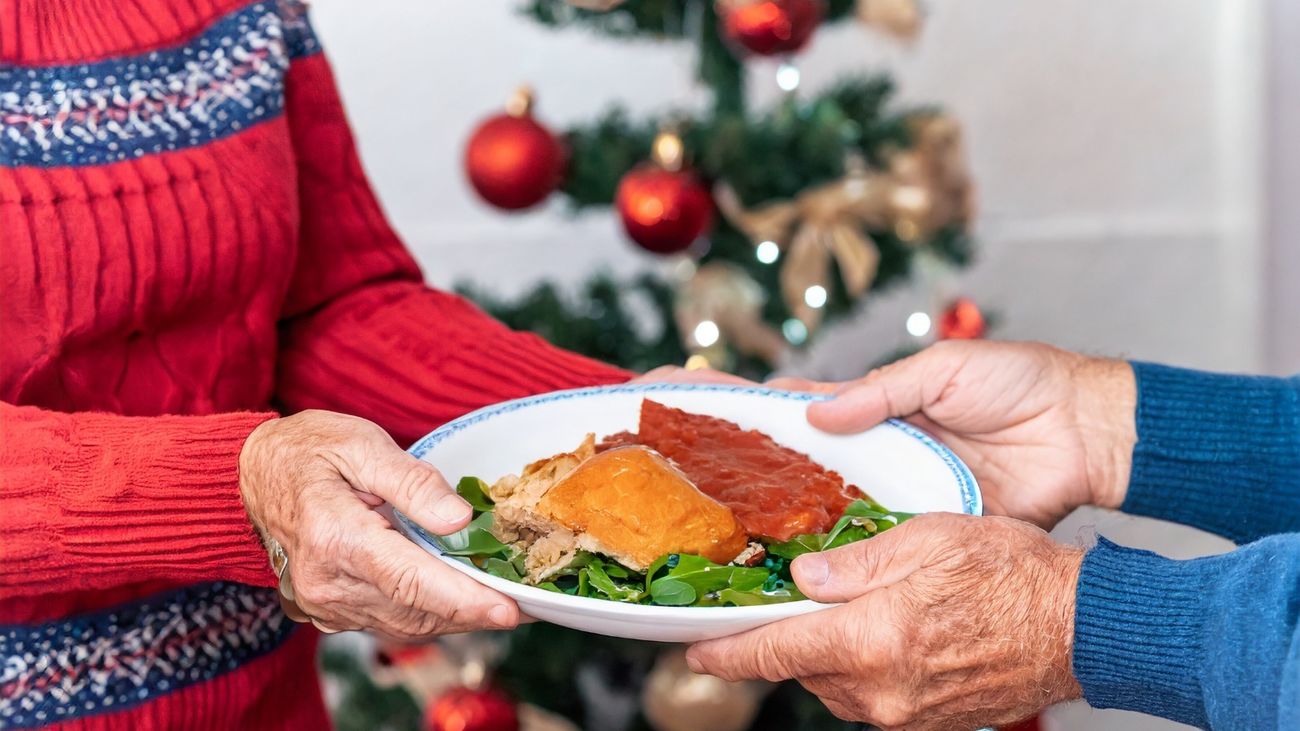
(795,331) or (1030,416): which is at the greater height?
(1030,416)

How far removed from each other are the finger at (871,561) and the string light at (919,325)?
1.34m

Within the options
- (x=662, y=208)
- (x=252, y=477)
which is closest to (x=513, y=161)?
(x=662, y=208)

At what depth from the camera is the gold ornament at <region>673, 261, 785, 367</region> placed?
1771mm

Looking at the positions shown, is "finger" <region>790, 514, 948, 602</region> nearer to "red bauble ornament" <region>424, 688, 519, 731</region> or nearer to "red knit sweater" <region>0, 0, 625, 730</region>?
"red knit sweater" <region>0, 0, 625, 730</region>

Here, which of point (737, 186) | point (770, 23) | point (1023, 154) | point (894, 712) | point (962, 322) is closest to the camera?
point (894, 712)

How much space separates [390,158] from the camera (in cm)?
258

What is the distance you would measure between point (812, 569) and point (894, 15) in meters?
1.19

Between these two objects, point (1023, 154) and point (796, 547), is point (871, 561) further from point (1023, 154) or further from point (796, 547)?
point (1023, 154)

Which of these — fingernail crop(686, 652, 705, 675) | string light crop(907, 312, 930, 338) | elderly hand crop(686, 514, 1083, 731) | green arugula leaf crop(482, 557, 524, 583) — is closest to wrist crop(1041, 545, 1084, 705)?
elderly hand crop(686, 514, 1083, 731)

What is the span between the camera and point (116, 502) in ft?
2.63

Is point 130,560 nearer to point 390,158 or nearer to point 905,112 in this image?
point 905,112

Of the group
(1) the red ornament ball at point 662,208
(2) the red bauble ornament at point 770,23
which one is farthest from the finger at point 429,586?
(2) the red bauble ornament at point 770,23

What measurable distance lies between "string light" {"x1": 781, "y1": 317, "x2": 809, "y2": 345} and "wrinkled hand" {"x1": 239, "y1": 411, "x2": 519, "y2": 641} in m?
1.08

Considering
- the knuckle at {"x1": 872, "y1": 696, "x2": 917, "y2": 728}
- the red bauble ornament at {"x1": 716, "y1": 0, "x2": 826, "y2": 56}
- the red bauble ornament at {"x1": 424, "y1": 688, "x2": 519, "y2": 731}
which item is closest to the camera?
the knuckle at {"x1": 872, "y1": 696, "x2": 917, "y2": 728}
